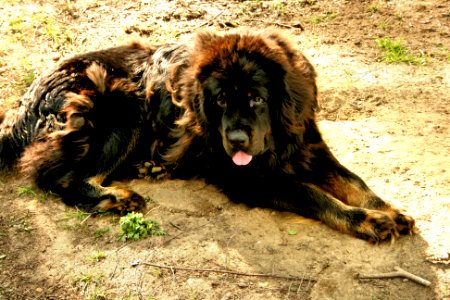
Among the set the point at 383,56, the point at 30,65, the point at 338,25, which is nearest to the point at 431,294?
the point at 383,56

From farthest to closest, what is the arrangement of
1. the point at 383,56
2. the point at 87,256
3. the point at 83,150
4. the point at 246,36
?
the point at 383,56
the point at 83,150
the point at 246,36
the point at 87,256

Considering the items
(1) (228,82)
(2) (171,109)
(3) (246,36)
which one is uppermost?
(3) (246,36)

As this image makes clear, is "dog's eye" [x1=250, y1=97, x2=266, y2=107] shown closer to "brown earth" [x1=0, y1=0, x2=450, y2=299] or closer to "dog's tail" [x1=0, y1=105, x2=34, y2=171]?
"brown earth" [x1=0, y1=0, x2=450, y2=299]

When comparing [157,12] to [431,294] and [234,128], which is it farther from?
[431,294]

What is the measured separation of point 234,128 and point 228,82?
1.21ft

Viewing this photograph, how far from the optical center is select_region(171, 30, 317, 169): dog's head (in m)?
4.17

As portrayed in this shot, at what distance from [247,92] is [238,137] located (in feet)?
1.22

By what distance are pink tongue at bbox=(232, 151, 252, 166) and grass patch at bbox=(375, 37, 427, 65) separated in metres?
2.96

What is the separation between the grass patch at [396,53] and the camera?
251 inches

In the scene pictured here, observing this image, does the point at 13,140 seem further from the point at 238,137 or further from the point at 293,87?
the point at 293,87

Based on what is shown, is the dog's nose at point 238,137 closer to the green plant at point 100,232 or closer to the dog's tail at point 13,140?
the green plant at point 100,232

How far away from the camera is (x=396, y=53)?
652 cm

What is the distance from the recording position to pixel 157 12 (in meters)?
7.44

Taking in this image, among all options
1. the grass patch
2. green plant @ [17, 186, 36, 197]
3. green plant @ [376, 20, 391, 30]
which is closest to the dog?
green plant @ [17, 186, 36, 197]
